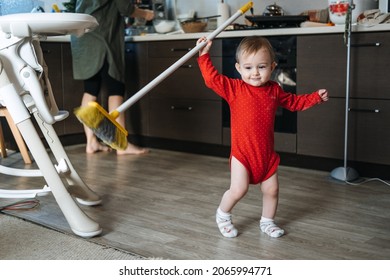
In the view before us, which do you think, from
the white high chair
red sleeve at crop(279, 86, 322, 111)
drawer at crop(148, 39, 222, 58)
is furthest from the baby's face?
drawer at crop(148, 39, 222, 58)

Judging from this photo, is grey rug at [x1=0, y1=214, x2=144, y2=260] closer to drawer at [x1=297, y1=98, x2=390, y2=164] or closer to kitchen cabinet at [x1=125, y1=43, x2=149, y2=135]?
drawer at [x1=297, y1=98, x2=390, y2=164]

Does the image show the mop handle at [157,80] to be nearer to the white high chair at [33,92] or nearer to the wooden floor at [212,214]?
the white high chair at [33,92]

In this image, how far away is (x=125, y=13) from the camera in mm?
3609

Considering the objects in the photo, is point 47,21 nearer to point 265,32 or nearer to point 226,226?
point 226,226

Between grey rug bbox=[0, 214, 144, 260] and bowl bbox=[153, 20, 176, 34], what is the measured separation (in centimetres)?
223

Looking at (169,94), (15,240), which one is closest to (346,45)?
(169,94)

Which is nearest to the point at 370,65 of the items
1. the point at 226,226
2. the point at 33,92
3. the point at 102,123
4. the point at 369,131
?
the point at 369,131

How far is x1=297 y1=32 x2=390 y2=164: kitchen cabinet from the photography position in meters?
2.80

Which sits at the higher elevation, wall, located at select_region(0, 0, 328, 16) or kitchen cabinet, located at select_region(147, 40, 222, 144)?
wall, located at select_region(0, 0, 328, 16)

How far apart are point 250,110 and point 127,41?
218 centimetres

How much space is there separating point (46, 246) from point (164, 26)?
244 centimetres

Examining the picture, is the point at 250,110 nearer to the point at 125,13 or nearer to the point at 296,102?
the point at 296,102

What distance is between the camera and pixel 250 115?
1956 millimetres

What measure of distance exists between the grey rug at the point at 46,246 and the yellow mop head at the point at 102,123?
36cm
